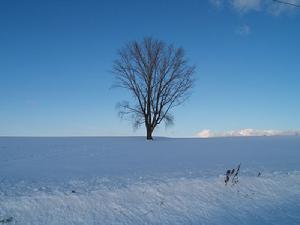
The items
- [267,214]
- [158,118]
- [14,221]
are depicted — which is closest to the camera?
[14,221]

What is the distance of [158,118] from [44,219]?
85.4ft

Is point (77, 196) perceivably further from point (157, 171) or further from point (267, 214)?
point (267, 214)

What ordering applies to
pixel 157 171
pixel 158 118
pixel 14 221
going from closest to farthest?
pixel 14 221 → pixel 157 171 → pixel 158 118

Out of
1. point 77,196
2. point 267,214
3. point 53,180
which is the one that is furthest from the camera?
point 53,180

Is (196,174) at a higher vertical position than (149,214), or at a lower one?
higher

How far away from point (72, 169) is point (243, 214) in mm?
5900

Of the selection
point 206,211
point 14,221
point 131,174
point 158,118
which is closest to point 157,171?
point 131,174

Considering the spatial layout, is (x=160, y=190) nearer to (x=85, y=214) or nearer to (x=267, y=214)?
(x=85, y=214)

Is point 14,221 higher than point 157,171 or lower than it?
lower

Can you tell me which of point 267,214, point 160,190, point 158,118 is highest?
point 158,118

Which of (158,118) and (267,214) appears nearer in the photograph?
(267,214)

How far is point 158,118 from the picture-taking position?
32.4m

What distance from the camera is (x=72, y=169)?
36.4 ft

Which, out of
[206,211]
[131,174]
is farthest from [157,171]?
[206,211]
